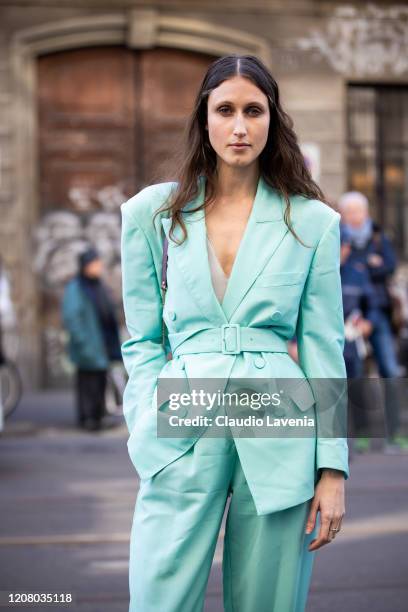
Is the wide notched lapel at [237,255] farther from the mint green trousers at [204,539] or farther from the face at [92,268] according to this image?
the face at [92,268]

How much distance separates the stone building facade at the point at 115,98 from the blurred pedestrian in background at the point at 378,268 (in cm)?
524

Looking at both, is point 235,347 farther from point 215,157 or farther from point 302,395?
point 215,157

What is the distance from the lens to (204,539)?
8.59 feet

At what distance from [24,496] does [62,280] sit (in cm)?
673

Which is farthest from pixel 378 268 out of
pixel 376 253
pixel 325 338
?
pixel 325 338

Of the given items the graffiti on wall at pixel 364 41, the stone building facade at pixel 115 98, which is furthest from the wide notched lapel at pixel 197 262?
the graffiti on wall at pixel 364 41

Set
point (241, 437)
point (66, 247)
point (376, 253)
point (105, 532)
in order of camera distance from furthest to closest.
A: 1. point (66, 247)
2. point (376, 253)
3. point (105, 532)
4. point (241, 437)

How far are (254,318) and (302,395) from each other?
221 millimetres

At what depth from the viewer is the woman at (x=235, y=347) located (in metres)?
2.61

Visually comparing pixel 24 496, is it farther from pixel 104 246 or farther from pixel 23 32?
pixel 23 32

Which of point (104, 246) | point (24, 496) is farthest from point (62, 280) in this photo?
point (24, 496)

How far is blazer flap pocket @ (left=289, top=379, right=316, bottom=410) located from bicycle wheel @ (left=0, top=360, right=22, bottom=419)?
Answer: 8483 millimetres

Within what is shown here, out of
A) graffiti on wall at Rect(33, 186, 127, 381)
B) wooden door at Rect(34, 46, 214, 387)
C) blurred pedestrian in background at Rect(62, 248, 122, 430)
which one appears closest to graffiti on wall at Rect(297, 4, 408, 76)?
wooden door at Rect(34, 46, 214, 387)

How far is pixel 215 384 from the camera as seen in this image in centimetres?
262
